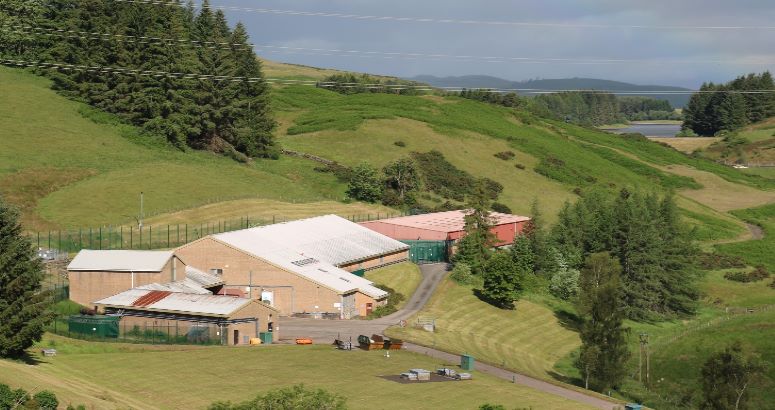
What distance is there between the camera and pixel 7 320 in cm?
5212

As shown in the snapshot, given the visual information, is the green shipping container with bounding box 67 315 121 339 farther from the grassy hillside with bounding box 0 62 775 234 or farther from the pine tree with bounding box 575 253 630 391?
the pine tree with bounding box 575 253 630 391

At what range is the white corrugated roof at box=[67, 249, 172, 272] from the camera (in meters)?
78.4

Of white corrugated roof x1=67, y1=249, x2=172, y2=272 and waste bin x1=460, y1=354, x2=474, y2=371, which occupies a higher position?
white corrugated roof x1=67, y1=249, x2=172, y2=272

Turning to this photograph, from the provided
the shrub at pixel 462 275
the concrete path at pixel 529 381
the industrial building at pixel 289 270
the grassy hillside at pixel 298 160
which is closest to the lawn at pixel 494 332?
the shrub at pixel 462 275

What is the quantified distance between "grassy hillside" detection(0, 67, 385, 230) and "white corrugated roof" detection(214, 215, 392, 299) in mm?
13951

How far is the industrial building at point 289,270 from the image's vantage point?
270 ft

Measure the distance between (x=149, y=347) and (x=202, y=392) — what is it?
48.6 feet

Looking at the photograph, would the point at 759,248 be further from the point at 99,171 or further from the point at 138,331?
the point at 138,331

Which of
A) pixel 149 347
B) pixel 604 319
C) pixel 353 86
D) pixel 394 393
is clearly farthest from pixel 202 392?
pixel 353 86

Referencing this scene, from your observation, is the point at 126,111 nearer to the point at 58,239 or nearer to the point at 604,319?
the point at 58,239

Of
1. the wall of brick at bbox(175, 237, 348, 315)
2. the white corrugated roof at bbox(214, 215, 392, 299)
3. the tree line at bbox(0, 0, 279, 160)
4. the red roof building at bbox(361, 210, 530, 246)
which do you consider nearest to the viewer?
the wall of brick at bbox(175, 237, 348, 315)

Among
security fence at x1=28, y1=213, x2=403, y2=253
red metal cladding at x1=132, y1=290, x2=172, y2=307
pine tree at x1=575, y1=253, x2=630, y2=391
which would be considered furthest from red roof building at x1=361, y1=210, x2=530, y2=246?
red metal cladding at x1=132, y1=290, x2=172, y2=307

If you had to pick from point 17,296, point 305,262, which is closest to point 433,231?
point 305,262

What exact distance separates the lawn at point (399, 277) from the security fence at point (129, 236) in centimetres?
1465
